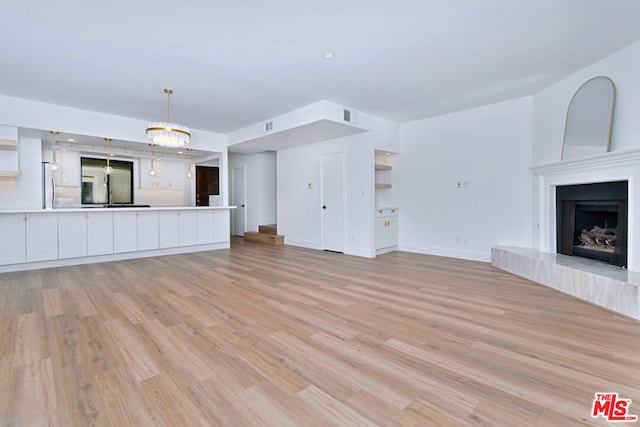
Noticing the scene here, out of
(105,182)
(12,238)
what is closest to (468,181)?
(12,238)

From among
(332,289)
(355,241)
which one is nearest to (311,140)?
(355,241)

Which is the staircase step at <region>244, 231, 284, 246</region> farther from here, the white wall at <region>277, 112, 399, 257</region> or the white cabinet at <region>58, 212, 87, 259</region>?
the white cabinet at <region>58, 212, 87, 259</region>

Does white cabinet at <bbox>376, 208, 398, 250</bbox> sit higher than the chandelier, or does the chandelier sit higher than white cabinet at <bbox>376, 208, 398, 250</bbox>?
the chandelier

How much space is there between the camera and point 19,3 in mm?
2398

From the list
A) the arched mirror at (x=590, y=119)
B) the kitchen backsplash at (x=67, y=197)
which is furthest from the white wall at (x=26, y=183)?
the arched mirror at (x=590, y=119)

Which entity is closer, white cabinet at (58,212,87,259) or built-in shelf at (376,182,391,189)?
white cabinet at (58,212,87,259)

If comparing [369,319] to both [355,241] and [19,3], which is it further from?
[19,3]

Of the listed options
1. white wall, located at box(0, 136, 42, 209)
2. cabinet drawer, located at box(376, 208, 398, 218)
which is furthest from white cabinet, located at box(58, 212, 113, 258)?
cabinet drawer, located at box(376, 208, 398, 218)

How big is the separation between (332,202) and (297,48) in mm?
3576

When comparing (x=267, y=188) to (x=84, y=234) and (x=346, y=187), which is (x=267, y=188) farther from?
(x=84, y=234)

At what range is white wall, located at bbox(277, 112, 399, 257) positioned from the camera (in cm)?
566

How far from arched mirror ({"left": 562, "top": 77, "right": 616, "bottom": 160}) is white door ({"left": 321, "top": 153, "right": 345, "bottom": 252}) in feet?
11.8

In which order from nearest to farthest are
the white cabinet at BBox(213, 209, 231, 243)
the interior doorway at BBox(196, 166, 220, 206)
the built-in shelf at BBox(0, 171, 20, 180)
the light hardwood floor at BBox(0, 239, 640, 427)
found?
the light hardwood floor at BBox(0, 239, 640, 427) < the built-in shelf at BBox(0, 171, 20, 180) < the white cabinet at BBox(213, 209, 231, 243) < the interior doorway at BBox(196, 166, 220, 206)

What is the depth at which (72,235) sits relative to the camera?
4934 millimetres
